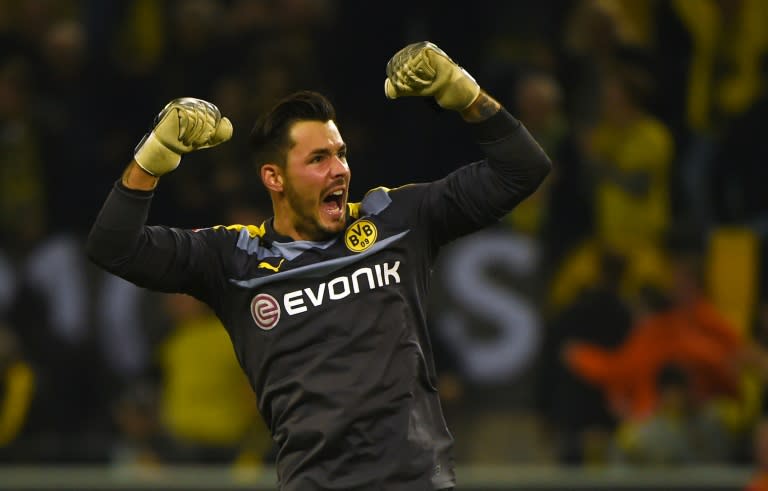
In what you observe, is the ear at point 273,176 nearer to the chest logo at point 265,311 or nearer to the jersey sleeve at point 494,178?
the chest logo at point 265,311

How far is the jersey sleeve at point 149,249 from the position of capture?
161 inches

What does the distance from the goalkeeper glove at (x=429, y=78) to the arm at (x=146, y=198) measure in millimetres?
508

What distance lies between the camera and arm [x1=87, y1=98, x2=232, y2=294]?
161 inches

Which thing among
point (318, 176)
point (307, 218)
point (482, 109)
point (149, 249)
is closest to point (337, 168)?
point (318, 176)

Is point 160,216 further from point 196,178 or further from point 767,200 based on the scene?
point 767,200

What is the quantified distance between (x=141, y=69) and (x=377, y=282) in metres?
5.47

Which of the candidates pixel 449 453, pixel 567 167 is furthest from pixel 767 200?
pixel 449 453

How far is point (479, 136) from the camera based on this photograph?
4164 mm

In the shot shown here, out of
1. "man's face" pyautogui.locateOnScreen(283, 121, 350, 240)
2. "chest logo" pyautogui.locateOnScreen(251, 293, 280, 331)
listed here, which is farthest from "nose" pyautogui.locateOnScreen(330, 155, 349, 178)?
"chest logo" pyautogui.locateOnScreen(251, 293, 280, 331)

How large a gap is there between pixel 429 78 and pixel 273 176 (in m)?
0.56

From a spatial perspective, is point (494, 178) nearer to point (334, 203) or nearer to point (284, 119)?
point (334, 203)

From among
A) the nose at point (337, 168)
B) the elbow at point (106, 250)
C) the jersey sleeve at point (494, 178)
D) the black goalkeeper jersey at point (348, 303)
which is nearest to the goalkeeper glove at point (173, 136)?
the black goalkeeper jersey at point (348, 303)

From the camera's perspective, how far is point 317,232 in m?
4.27

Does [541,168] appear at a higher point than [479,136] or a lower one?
lower
